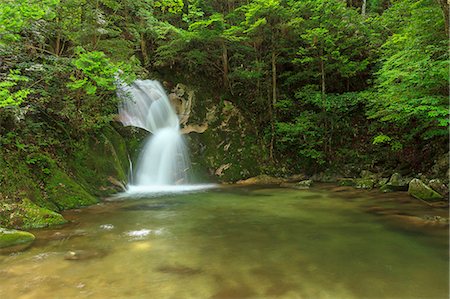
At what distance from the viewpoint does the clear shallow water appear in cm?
343

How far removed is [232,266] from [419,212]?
4955 mm

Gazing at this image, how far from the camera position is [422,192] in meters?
8.23

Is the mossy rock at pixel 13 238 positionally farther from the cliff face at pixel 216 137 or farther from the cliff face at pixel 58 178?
the cliff face at pixel 216 137

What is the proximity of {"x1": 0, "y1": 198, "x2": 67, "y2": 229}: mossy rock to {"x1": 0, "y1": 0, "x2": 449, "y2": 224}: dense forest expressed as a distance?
644 mm

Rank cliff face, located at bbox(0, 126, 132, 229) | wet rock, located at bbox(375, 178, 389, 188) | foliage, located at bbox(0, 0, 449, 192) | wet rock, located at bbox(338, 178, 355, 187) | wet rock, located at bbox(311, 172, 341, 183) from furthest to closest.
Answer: wet rock, located at bbox(311, 172, 341, 183)
wet rock, located at bbox(338, 178, 355, 187)
wet rock, located at bbox(375, 178, 389, 188)
foliage, located at bbox(0, 0, 449, 192)
cliff face, located at bbox(0, 126, 132, 229)

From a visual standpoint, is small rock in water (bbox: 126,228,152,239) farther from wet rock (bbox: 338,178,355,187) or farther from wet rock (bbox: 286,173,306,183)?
wet rock (bbox: 286,173,306,183)

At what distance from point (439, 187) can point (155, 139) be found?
31.7 ft

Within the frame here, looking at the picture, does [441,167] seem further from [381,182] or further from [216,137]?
[216,137]

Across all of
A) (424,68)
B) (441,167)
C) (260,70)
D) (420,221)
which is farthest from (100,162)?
(441,167)

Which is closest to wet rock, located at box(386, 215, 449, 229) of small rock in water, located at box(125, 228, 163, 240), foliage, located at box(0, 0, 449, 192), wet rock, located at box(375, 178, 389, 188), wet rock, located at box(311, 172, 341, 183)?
foliage, located at box(0, 0, 449, 192)

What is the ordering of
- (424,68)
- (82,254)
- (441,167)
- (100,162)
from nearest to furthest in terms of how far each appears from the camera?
(82,254)
(424,68)
(441,167)
(100,162)

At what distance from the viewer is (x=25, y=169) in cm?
742

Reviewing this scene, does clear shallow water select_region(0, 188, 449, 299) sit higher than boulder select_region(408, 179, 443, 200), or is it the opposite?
boulder select_region(408, 179, 443, 200)

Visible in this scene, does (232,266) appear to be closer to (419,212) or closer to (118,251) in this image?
(118,251)
